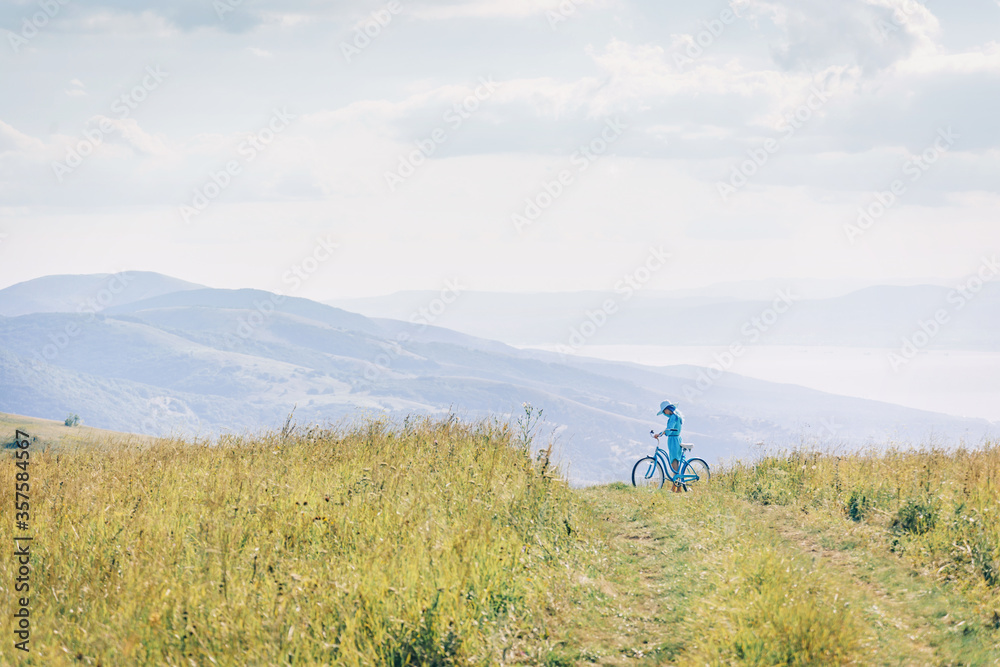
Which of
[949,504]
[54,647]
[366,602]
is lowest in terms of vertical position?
[54,647]

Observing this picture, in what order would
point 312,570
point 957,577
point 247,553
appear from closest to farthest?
1. point 312,570
2. point 247,553
3. point 957,577

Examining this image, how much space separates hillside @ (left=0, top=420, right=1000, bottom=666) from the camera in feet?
20.3

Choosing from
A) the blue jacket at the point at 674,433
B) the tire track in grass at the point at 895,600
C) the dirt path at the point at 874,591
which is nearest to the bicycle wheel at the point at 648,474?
the blue jacket at the point at 674,433

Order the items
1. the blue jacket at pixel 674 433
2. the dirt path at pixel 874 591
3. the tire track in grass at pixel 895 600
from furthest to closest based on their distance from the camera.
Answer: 1. the blue jacket at pixel 674 433
2. the dirt path at pixel 874 591
3. the tire track in grass at pixel 895 600

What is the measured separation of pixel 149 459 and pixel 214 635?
285 inches

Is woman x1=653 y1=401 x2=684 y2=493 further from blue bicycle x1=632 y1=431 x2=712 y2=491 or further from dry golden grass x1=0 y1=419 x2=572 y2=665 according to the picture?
dry golden grass x1=0 y1=419 x2=572 y2=665

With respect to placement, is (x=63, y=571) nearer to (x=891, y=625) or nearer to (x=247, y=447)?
(x=247, y=447)

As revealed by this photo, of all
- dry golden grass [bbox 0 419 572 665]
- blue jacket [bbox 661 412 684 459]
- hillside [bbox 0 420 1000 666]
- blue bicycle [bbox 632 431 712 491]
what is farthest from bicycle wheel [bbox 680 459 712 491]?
dry golden grass [bbox 0 419 572 665]

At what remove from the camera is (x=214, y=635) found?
20.1 ft

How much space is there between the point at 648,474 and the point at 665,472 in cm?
50

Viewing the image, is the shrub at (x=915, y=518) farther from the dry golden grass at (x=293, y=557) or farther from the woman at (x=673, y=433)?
the woman at (x=673, y=433)

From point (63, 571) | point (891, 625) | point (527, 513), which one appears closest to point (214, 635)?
point (63, 571)

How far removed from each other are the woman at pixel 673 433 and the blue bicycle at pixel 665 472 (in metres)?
0.10

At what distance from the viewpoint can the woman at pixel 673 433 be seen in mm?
17062
